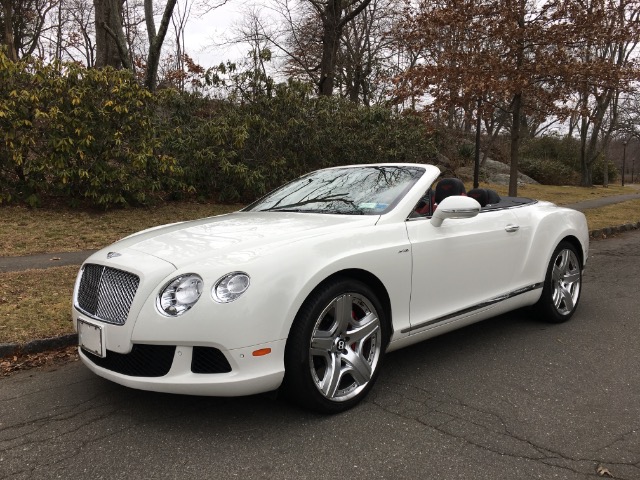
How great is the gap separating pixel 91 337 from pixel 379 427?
1.64 m

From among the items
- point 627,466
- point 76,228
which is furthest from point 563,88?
point 627,466

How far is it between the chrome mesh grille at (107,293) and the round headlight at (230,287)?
1.47 ft

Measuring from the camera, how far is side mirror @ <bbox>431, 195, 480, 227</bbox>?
11.5ft

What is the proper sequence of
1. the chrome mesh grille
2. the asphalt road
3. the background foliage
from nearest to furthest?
1. the asphalt road
2. the chrome mesh grille
3. the background foliage

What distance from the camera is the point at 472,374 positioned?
3660 mm

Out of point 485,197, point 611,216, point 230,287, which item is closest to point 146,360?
point 230,287

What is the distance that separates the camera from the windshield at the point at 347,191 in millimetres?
3717

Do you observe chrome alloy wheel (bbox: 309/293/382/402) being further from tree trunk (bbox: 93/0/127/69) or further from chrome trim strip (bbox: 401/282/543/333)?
tree trunk (bbox: 93/0/127/69)

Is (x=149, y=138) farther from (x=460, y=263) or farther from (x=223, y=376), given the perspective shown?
(x=223, y=376)

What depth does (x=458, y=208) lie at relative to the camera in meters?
3.51

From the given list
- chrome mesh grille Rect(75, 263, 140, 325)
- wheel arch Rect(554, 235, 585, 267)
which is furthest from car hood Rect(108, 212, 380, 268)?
wheel arch Rect(554, 235, 585, 267)

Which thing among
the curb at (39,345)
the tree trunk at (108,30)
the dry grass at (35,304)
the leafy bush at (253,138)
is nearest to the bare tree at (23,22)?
the tree trunk at (108,30)

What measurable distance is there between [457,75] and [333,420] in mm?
11079

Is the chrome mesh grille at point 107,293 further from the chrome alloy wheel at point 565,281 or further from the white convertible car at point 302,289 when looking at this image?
the chrome alloy wheel at point 565,281
